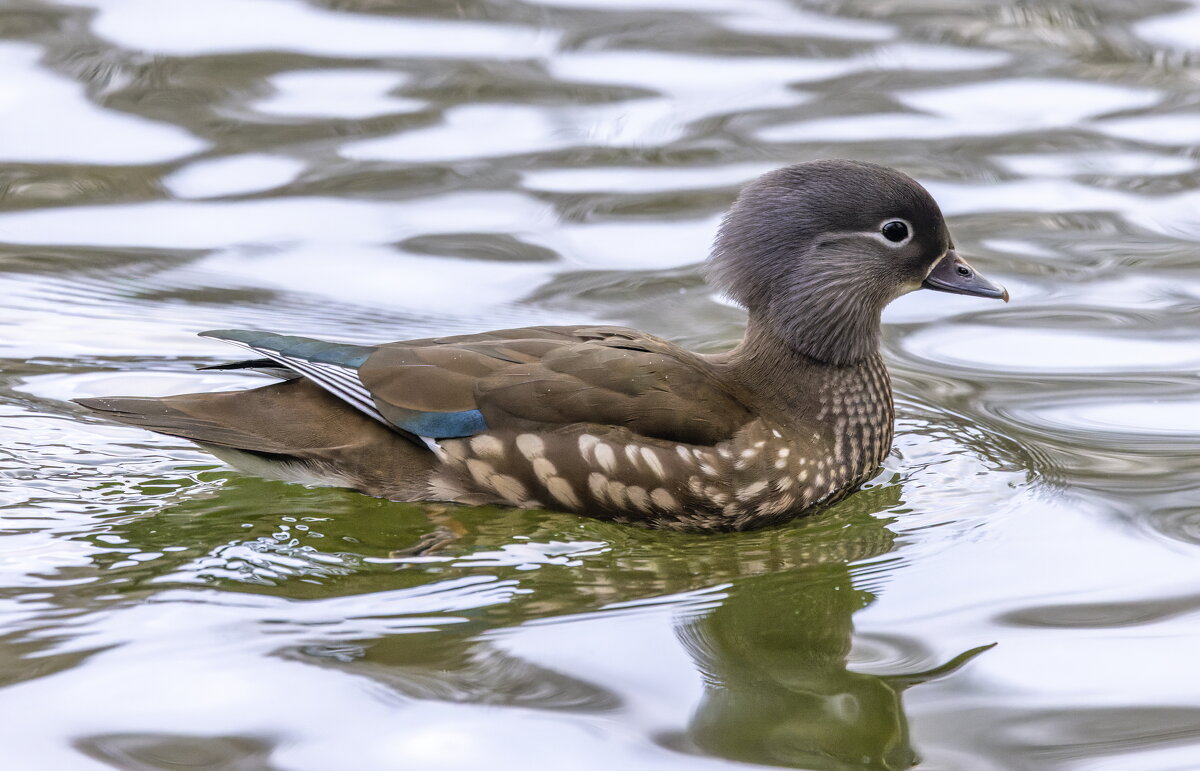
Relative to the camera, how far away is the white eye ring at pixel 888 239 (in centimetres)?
573

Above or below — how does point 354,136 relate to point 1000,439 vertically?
above

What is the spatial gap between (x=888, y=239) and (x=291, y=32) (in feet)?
19.7

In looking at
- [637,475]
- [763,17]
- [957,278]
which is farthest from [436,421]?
[763,17]

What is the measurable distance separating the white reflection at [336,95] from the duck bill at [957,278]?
4.69m

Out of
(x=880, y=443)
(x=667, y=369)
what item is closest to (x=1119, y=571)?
(x=880, y=443)

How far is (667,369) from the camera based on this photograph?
546 cm

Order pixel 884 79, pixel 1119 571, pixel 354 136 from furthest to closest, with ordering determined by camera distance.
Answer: pixel 884 79, pixel 354 136, pixel 1119 571

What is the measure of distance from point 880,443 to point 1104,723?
1786 mm

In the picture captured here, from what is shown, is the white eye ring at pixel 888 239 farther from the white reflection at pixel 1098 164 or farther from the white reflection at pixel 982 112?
the white reflection at pixel 982 112

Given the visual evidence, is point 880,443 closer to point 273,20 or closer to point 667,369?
point 667,369

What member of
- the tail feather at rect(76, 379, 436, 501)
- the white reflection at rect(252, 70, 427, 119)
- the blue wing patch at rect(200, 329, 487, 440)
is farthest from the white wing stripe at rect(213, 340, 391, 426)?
the white reflection at rect(252, 70, 427, 119)

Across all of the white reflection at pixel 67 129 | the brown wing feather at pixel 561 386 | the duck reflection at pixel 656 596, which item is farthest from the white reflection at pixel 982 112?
the brown wing feather at pixel 561 386

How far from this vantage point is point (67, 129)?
9250mm

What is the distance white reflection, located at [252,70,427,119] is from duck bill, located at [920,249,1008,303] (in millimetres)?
4694
